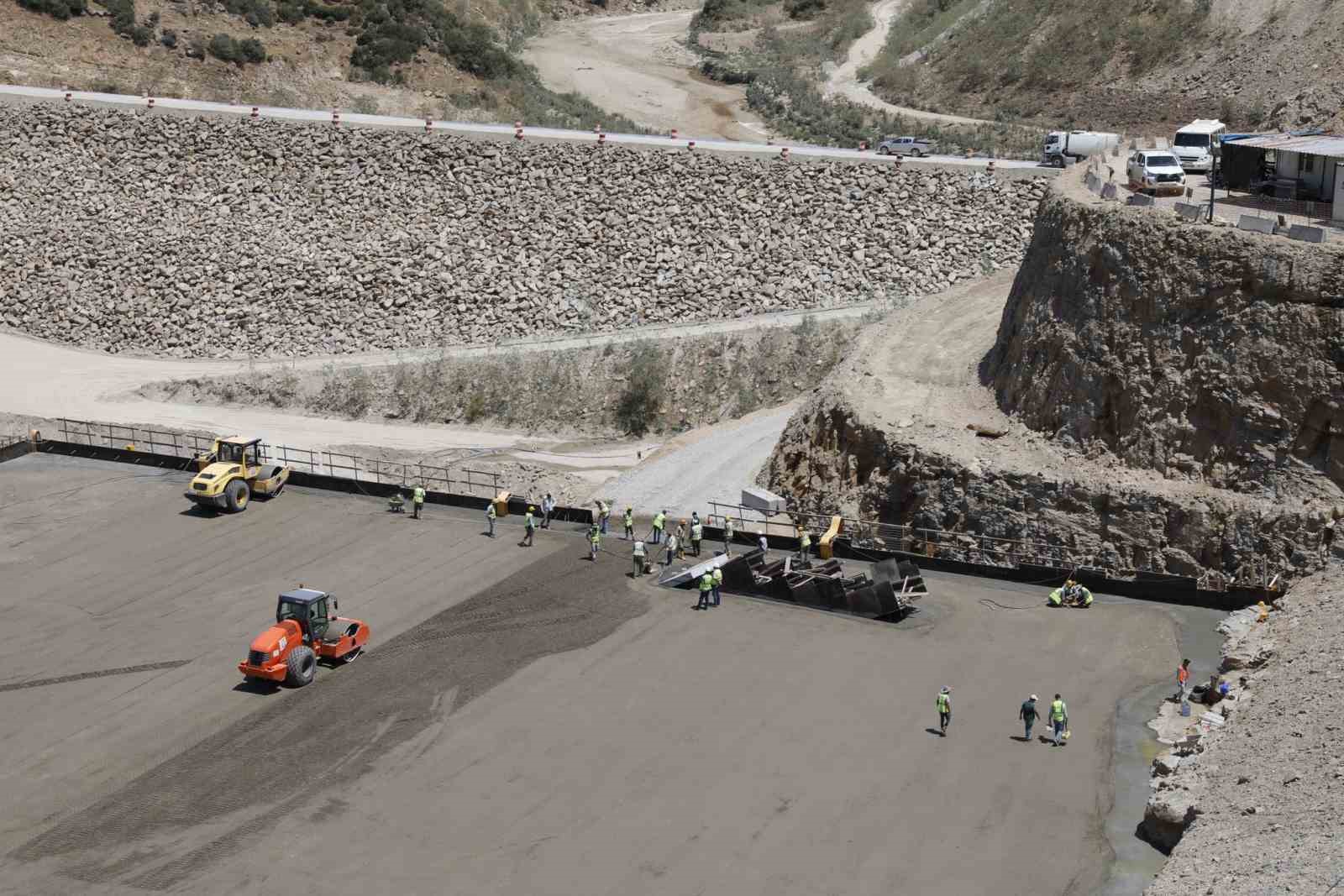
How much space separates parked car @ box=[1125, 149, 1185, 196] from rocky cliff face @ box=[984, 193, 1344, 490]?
146 inches

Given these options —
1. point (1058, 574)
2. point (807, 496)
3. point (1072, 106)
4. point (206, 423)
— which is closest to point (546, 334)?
point (206, 423)

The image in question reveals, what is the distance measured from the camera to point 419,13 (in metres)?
89.6

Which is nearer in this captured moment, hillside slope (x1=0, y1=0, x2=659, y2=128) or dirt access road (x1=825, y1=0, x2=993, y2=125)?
hillside slope (x1=0, y1=0, x2=659, y2=128)

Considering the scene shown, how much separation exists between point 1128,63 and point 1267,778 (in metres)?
58.0

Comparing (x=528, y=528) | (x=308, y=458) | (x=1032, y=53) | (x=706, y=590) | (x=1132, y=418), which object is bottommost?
(x=308, y=458)

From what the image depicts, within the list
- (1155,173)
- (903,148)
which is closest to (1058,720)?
(1155,173)

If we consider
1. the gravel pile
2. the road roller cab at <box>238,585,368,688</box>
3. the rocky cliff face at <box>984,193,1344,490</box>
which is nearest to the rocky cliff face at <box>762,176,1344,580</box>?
the rocky cliff face at <box>984,193,1344,490</box>

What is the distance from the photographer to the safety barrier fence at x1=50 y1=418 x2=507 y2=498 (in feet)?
145

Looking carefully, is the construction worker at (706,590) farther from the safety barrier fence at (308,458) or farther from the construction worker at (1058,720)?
the safety barrier fence at (308,458)

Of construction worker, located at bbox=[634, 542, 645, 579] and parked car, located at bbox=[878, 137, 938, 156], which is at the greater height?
parked car, located at bbox=[878, 137, 938, 156]

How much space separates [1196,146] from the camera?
49.3 meters

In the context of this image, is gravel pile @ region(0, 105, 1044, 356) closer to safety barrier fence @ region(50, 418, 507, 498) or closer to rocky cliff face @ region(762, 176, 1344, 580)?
safety barrier fence @ region(50, 418, 507, 498)

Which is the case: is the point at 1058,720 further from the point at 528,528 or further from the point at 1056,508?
the point at 528,528

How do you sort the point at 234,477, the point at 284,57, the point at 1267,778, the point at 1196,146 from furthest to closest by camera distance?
the point at 284,57 < the point at 1196,146 < the point at 234,477 < the point at 1267,778
